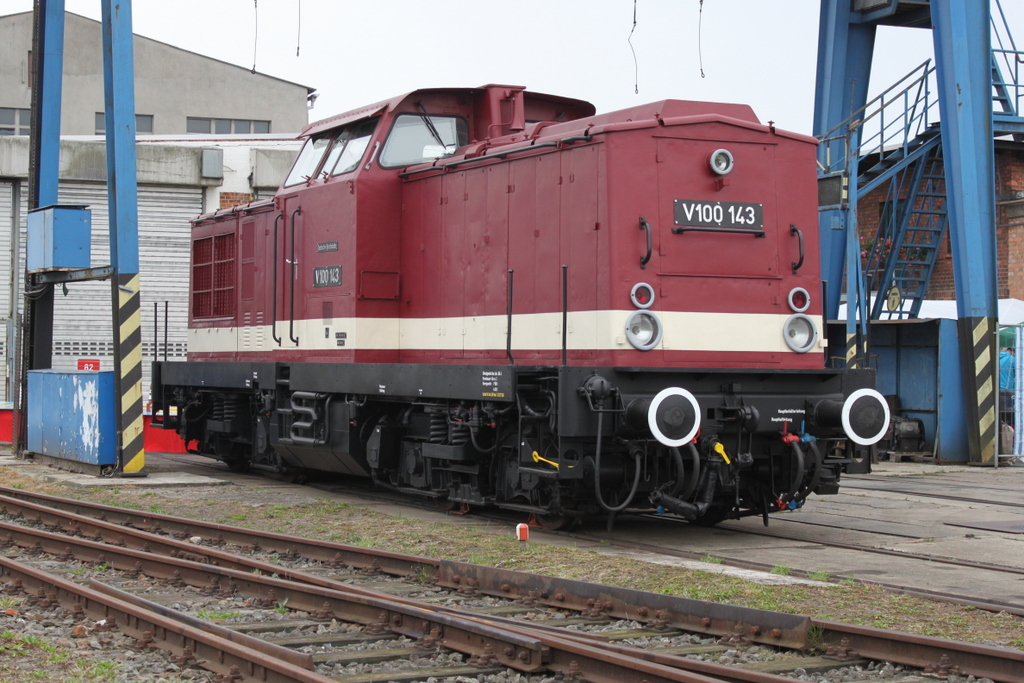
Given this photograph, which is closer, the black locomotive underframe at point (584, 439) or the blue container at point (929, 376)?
the black locomotive underframe at point (584, 439)

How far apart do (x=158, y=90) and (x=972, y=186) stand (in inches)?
1046

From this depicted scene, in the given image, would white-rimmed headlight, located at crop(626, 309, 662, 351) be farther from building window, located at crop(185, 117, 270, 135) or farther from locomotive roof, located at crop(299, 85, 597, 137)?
building window, located at crop(185, 117, 270, 135)

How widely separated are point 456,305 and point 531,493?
184cm

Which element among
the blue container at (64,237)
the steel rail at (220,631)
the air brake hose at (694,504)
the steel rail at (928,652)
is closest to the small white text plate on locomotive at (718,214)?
the air brake hose at (694,504)

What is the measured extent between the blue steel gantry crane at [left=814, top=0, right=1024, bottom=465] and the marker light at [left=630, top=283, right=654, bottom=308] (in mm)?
7591

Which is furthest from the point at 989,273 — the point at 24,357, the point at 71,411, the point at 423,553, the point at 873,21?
the point at 24,357

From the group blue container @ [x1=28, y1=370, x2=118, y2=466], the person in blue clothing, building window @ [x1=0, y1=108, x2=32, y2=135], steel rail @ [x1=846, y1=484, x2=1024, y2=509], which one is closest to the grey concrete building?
building window @ [x1=0, y1=108, x2=32, y2=135]

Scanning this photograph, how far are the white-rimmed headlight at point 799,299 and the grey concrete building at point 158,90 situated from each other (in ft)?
95.8

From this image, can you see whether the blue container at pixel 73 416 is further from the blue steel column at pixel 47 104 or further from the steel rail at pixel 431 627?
the steel rail at pixel 431 627

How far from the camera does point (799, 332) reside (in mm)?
8742

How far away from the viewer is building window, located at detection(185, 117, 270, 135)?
117ft

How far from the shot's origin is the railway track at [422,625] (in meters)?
4.79

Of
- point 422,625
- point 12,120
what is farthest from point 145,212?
point 12,120

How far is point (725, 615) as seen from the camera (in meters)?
5.46
